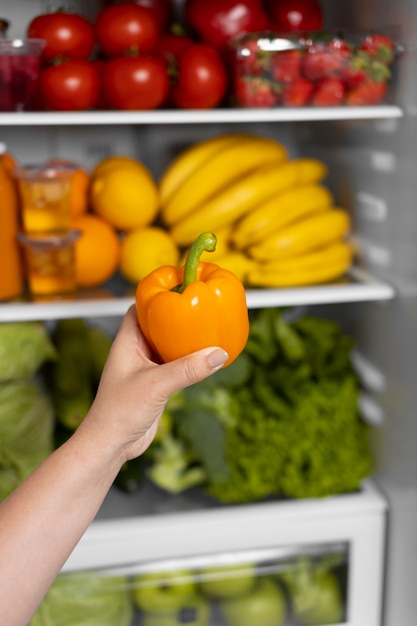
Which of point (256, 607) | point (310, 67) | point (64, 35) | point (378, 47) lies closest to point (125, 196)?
point (64, 35)

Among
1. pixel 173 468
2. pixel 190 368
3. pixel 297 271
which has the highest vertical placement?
pixel 190 368

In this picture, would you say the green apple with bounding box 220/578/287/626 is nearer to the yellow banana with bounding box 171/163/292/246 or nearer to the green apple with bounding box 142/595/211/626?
the green apple with bounding box 142/595/211/626

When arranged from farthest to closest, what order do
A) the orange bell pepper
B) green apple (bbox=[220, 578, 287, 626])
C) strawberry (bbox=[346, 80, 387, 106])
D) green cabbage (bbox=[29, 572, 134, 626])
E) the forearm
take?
1. green apple (bbox=[220, 578, 287, 626])
2. green cabbage (bbox=[29, 572, 134, 626])
3. strawberry (bbox=[346, 80, 387, 106])
4. the orange bell pepper
5. the forearm

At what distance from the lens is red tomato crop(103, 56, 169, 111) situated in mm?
1363

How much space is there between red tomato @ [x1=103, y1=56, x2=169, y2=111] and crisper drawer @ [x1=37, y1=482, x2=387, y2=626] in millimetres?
783

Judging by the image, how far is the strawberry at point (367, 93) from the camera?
1.42m

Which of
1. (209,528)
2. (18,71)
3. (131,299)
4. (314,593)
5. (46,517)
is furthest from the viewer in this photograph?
(314,593)

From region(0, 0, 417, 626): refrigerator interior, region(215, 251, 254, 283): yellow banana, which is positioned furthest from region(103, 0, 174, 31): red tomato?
region(215, 251, 254, 283): yellow banana

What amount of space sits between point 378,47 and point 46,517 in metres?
0.99

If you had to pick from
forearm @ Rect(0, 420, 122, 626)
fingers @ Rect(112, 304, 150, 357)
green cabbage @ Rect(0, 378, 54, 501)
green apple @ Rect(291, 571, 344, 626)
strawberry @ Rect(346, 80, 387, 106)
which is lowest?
green apple @ Rect(291, 571, 344, 626)

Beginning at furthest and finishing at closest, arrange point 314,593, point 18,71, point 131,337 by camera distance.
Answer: point 314,593 < point 18,71 < point 131,337

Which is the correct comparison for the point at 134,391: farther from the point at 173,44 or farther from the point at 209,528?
the point at 173,44

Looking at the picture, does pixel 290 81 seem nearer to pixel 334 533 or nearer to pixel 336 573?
pixel 334 533

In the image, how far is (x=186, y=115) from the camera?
1.36 meters
